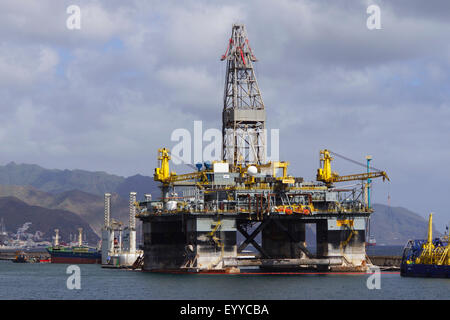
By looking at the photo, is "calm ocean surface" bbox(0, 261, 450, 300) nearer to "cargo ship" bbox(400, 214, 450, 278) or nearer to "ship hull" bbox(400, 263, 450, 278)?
"ship hull" bbox(400, 263, 450, 278)

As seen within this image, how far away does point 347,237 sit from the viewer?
11675 cm

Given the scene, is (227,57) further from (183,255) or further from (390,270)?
(390,270)

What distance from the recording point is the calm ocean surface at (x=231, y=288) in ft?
285

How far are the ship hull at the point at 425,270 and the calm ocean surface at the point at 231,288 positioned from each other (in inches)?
63.0

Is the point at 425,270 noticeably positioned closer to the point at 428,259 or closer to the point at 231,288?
the point at 428,259

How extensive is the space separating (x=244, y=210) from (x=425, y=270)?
25039mm

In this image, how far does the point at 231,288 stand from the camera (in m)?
92.9

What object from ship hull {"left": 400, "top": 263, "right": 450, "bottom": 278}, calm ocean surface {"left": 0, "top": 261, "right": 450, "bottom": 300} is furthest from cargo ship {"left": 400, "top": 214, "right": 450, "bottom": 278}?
calm ocean surface {"left": 0, "top": 261, "right": 450, "bottom": 300}

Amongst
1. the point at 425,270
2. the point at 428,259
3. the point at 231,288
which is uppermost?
the point at 428,259

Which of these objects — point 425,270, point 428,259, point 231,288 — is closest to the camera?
point 231,288

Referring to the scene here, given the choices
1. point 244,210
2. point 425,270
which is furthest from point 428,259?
point 244,210

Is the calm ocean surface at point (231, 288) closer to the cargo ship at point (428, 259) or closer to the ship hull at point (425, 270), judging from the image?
the ship hull at point (425, 270)

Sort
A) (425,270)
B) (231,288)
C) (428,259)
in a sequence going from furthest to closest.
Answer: (428,259) < (425,270) < (231,288)
